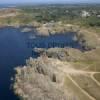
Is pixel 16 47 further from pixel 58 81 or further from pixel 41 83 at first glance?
pixel 41 83

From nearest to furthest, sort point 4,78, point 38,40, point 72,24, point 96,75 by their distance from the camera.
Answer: point 96,75 < point 4,78 < point 38,40 < point 72,24

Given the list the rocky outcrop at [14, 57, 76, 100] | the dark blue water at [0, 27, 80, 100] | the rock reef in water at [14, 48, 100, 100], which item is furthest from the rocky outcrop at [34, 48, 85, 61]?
the rocky outcrop at [14, 57, 76, 100]

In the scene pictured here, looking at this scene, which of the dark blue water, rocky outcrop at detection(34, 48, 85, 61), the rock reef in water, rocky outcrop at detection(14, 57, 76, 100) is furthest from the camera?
rocky outcrop at detection(34, 48, 85, 61)

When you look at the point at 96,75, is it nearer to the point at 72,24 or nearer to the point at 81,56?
the point at 81,56

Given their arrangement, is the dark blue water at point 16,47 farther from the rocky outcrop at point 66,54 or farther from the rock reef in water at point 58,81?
the rocky outcrop at point 66,54

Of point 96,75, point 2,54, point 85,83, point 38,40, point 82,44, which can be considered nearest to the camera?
point 85,83

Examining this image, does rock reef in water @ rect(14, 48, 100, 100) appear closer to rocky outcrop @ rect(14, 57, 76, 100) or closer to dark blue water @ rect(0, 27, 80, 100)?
rocky outcrop @ rect(14, 57, 76, 100)

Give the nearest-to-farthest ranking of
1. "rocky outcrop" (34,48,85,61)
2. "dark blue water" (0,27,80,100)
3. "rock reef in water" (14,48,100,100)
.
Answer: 1. "rock reef in water" (14,48,100,100)
2. "dark blue water" (0,27,80,100)
3. "rocky outcrop" (34,48,85,61)

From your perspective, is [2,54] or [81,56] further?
[2,54]

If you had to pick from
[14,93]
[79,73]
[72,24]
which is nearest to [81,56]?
Result: [79,73]
